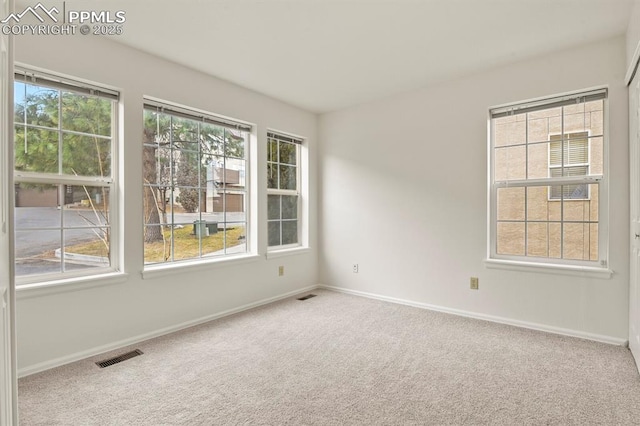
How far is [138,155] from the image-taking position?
2.87m

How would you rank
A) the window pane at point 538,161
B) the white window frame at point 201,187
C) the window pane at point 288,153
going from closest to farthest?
the white window frame at point 201,187
the window pane at point 538,161
the window pane at point 288,153

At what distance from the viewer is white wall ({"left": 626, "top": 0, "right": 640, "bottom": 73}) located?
219cm

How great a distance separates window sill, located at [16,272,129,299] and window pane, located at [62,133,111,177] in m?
0.83

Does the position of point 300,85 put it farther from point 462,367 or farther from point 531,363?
point 531,363

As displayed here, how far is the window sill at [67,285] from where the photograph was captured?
2.25 meters

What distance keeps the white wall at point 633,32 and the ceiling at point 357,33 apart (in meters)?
0.06

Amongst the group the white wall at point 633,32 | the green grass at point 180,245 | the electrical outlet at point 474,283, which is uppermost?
the white wall at point 633,32

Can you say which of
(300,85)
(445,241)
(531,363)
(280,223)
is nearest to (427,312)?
(445,241)

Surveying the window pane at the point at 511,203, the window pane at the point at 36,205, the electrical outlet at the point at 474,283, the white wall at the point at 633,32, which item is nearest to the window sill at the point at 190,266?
the window pane at the point at 36,205

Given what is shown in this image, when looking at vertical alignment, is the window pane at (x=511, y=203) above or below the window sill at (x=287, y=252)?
above

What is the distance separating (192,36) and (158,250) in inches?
75.2

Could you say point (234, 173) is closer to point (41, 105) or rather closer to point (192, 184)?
point (192, 184)

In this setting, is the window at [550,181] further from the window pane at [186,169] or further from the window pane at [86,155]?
the window pane at [86,155]

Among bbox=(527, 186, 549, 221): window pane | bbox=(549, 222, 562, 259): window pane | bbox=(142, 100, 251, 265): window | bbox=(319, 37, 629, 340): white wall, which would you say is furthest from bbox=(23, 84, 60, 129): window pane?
bbox=(549, 222, 562, 259): window pane
